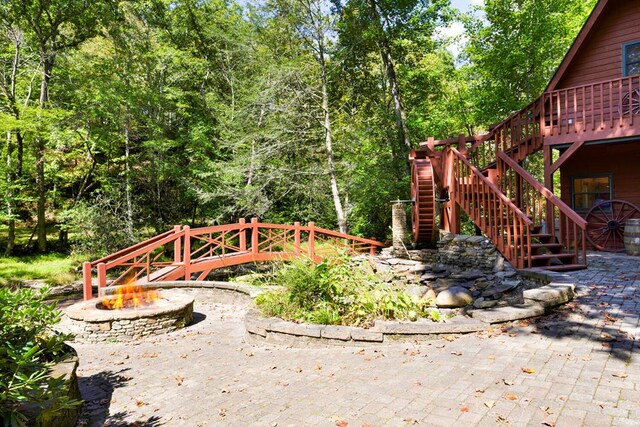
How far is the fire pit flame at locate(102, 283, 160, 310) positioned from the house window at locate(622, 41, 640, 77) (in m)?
13.0

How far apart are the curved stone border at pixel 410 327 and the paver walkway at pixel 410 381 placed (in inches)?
5.5

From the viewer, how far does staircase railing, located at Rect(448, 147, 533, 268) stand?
741 cm

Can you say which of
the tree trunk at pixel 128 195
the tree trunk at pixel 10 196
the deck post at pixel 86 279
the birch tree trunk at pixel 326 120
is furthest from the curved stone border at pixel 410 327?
the tree trunk at pixel 10 196

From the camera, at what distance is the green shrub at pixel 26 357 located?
8.21 feet

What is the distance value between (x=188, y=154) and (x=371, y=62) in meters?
9.99

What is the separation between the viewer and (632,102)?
903cm

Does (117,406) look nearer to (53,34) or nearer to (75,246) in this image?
(75,246)

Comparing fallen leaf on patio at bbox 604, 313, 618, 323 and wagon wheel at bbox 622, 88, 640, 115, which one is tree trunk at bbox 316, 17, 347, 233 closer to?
wagon wheel at bbox 622, 88, 640, 115

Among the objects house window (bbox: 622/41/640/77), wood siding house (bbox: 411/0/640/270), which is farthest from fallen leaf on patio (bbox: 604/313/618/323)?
house window (bbox: 622/41/640/77)

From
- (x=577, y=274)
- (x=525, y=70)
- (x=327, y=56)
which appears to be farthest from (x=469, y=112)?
(x=577, y=274)

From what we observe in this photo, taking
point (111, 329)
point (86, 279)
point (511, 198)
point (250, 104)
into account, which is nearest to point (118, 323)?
Result: point (111, 329)

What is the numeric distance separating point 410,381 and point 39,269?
1524 centimetres

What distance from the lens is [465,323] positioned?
483 cm

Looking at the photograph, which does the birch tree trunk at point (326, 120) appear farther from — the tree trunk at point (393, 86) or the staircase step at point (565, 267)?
the staircase step at point (565, 267)
